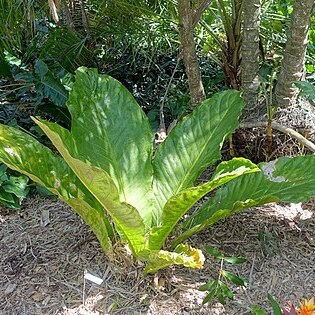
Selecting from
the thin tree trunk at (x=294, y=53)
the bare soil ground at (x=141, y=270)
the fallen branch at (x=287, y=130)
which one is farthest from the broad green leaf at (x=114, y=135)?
the thin tree trunk at (x=294, y=53)

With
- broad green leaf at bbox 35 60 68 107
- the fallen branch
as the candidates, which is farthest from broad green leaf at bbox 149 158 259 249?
broad green leaf at bbox 35 60 68 107

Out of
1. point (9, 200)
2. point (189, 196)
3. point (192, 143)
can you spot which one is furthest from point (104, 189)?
point (9, 200)

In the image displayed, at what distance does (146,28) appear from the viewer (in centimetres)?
304

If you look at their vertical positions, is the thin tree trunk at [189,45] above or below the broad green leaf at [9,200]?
above

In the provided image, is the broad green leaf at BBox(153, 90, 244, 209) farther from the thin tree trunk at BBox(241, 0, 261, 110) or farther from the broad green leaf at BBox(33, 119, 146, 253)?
the thin tree trunk at BBox(241, 0, 261, 110)

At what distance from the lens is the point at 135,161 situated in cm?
188

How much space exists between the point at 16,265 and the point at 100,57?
1.68 m

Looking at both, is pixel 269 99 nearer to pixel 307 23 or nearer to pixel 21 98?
pixel 307 23

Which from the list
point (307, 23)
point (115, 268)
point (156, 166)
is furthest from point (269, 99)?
point (115, 268)

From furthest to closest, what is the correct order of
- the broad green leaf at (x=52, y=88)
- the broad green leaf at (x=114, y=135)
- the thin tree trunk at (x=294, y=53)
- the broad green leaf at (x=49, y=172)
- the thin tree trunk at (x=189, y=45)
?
the broad green leaf at (x=52, y=88) → the thin tree trunk at (x=189, y=45) → the thin tree trunk at (x=294, y=53) → the broad green leaf at (x=114, y=135) → the broad green leaf at (x=49, y=172)

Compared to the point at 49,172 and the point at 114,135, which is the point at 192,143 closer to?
the point at 114,135

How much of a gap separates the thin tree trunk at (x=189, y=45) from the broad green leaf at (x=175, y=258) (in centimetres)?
98

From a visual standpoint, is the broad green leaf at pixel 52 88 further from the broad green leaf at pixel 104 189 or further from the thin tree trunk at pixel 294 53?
the thin tree trunk at pixel 294 53

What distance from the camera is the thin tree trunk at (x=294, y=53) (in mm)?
2119
